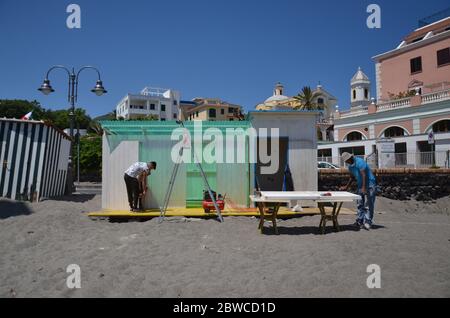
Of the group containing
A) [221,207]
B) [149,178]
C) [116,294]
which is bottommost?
[116,294]

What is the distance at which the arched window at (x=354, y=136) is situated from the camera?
29819mm

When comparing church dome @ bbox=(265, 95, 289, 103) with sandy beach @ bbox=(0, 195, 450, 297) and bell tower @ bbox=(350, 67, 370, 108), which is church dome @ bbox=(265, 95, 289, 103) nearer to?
bell tower @ bbox=(350, 67, 370, 108)

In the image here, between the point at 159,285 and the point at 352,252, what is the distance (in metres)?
3.24

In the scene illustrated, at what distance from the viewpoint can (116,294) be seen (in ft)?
13.0

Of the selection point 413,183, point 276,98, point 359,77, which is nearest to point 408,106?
point 413,183

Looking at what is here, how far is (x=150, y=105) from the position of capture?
6731cm

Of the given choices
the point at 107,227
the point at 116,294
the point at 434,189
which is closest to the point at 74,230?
the point at 107,227

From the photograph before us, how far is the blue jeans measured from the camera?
7402mm

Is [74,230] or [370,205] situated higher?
[370,205]

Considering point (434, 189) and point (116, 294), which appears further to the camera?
point (434, 189)

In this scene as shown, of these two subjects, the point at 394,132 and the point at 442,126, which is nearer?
the point at 442,126

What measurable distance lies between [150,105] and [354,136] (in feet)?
155

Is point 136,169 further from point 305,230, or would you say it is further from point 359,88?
point 359,88

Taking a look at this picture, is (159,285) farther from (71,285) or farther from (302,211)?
(302,211)
